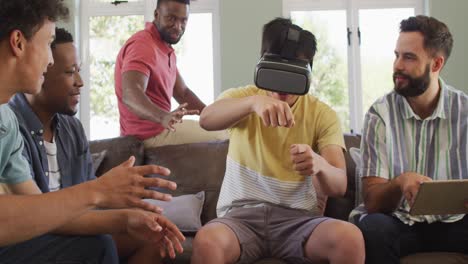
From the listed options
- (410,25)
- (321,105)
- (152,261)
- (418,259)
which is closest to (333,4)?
(410,25)

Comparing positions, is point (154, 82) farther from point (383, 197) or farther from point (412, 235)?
point (412, 235)

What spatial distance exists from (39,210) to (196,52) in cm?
365

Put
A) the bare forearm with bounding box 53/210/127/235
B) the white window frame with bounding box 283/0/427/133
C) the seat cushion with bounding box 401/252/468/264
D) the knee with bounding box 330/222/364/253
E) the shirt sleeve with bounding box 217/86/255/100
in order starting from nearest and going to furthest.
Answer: the bare forearm with bounding box 53/210/127/235
the knee with bounding box 330/222/364/253
the seat cushion with bounding box 401/252/468/264
the shirt sleeve with bounding box 217/86/255/100
the white window frame with bounding box 283/0/427/133

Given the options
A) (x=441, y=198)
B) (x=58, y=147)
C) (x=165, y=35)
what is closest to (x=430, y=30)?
(x=441, y=198)

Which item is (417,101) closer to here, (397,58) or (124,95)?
(397,58)

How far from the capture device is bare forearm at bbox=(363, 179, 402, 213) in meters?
1.94

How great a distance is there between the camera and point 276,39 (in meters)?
1.73

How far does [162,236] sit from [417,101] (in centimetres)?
122

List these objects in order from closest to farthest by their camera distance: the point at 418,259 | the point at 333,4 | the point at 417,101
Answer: the point at 418,259 → the point at 417,101 → the point at 333,4

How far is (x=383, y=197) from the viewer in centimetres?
197

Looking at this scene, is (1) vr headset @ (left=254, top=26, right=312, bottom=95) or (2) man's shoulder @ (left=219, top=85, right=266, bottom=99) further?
(2) man's shoulder @ (left=219, top=85, right=266, bottom=99)

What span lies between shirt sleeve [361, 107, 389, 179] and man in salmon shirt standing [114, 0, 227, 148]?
0.76m

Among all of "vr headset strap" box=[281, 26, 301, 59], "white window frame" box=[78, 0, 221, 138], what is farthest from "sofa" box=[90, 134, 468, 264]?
"white window frame" box=[78, 0, 221, 138]

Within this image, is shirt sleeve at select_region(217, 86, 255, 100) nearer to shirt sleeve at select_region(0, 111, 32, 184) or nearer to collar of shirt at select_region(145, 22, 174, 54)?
shirt sleeve at select_region(0, 111, 32, 184)
